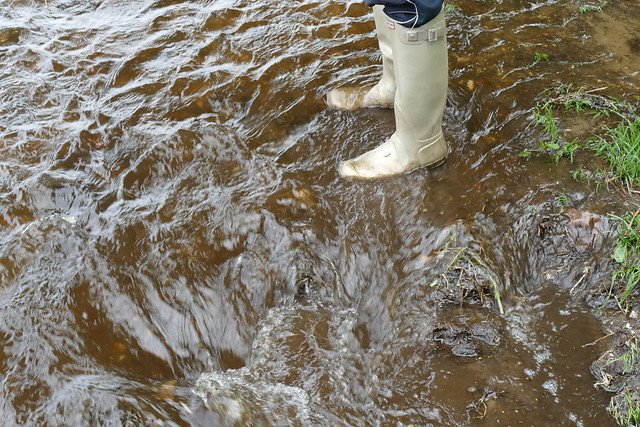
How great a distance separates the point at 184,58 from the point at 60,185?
1.54 metres

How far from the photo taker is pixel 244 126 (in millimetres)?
4242

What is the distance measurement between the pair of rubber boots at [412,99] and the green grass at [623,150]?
35.2 inches

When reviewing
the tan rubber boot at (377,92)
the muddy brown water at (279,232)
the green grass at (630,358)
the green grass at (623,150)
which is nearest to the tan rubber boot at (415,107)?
the muddy brown water at (279,232)

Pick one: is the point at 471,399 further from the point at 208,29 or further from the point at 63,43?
the point at 63,43

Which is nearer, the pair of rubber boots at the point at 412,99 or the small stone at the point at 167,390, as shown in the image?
the small stone at the point at 167,390

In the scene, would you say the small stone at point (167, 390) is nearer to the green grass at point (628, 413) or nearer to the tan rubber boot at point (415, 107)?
the tan rubber boot at point (415, 107)

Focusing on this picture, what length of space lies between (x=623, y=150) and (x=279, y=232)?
78.9 inches

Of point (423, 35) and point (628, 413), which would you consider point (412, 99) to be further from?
point (628, 413)

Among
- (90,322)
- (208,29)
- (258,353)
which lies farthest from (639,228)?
(208,29)

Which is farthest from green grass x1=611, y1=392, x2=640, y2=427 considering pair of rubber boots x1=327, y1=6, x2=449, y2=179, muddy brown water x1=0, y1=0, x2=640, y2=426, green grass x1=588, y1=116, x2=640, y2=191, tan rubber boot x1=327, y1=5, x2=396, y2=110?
tan rubber boot x1=327, y1=5, x2=396, y2=110

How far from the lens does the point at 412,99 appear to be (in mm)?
3457

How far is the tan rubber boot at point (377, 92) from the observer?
4043mm

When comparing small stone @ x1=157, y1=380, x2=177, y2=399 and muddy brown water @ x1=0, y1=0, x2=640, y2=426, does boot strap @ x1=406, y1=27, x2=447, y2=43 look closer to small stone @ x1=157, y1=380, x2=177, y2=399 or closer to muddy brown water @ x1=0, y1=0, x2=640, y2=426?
muddy brown water @ x1=0, y1=0, x2=640, y2=426

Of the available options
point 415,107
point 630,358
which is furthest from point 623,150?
point 630,358
